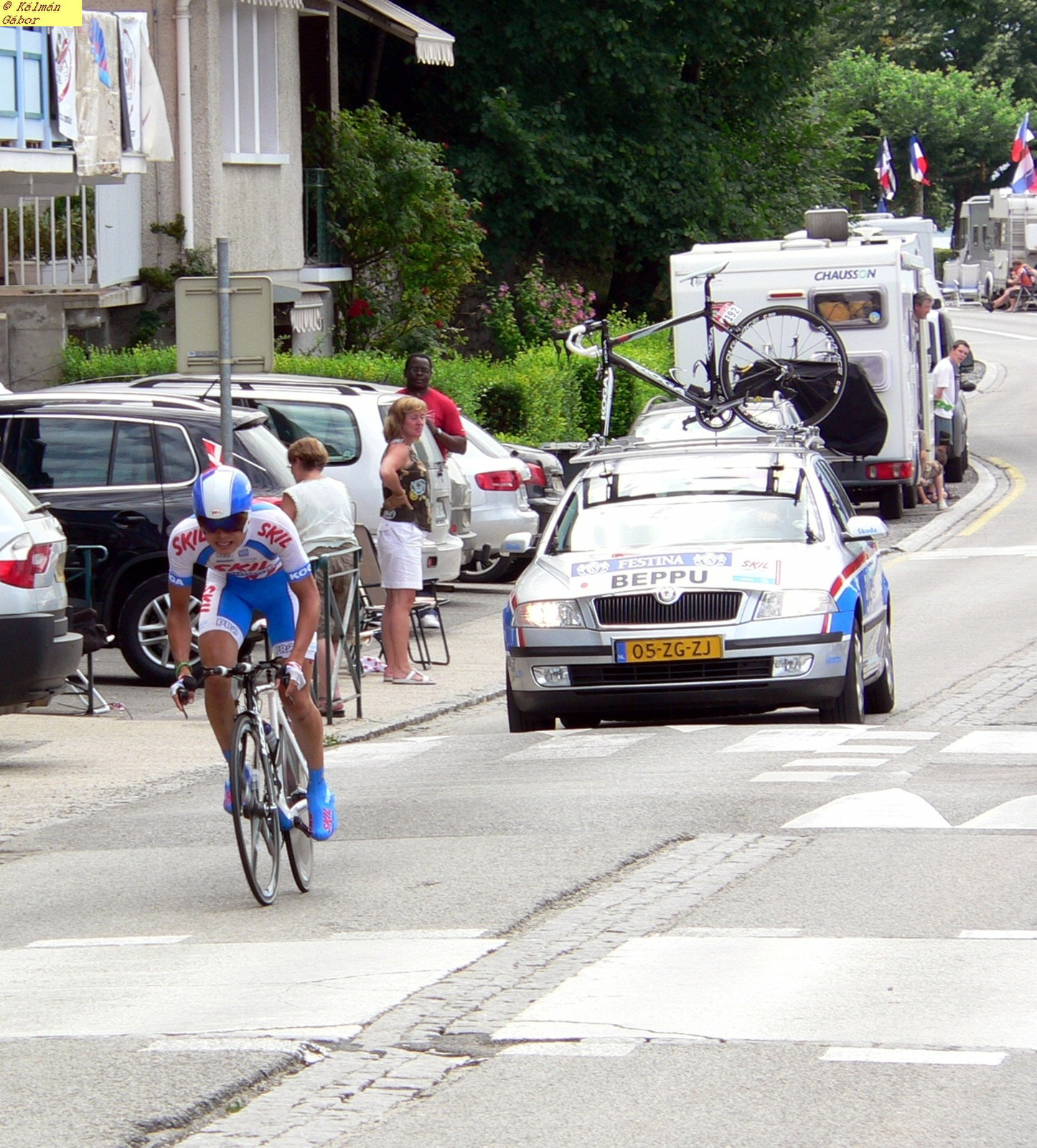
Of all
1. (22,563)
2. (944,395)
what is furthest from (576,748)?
(944,395)

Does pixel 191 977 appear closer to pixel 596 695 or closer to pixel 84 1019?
pixel 84 1019

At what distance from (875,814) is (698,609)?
2.71 m

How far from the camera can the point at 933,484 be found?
93.8 feet

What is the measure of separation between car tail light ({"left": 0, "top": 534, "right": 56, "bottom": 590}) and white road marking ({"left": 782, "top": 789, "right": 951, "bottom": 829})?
4428 mm

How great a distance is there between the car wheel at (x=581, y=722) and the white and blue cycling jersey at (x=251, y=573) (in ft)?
14.9

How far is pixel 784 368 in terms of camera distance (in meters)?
18.8

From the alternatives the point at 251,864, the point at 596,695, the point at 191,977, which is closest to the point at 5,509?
the point at 596,695

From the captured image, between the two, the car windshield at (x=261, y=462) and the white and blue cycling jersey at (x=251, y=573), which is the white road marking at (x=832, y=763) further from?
the car windshield at (x=261, y=462)

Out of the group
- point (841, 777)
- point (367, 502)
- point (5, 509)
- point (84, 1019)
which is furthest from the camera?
point (367, 502)

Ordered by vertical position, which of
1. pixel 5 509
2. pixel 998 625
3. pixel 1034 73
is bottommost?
pixel 998 625

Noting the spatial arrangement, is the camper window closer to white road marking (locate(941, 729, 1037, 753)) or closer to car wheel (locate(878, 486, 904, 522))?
car wheel (locate(878, 486, 904, 522))

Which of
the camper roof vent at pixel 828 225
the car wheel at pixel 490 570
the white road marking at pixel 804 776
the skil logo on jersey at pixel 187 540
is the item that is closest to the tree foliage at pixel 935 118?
the camper roof vent at pixel 828 225

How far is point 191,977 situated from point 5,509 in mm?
5400

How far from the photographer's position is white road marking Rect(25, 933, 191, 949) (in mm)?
7516
